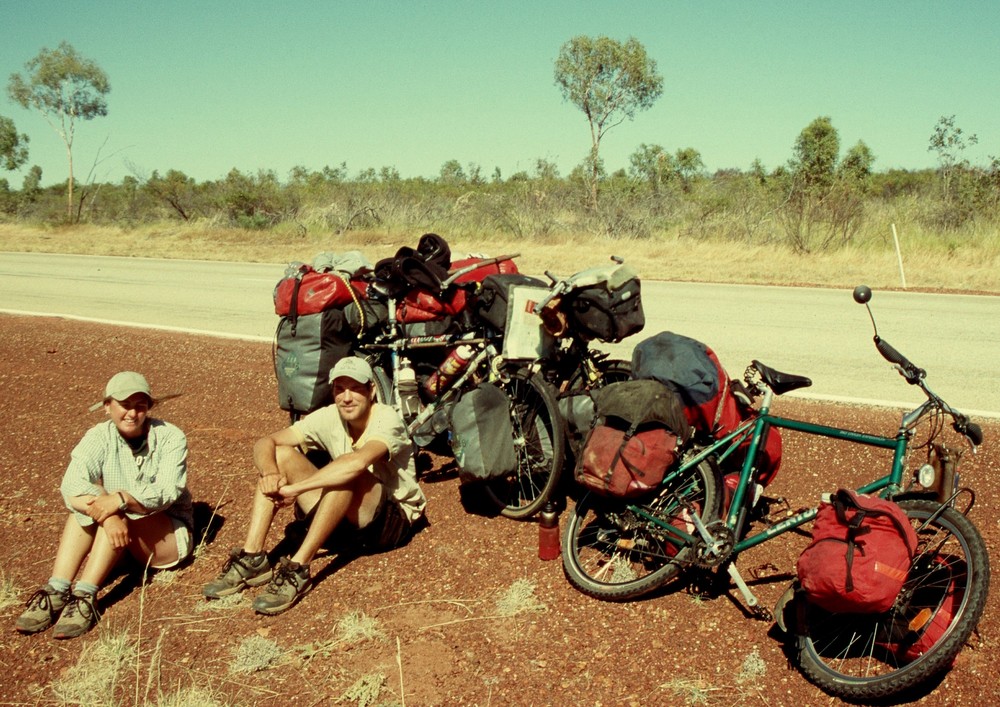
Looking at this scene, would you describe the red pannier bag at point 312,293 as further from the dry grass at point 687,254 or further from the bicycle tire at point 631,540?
the dry grass at point 687,254

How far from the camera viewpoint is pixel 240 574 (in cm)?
434

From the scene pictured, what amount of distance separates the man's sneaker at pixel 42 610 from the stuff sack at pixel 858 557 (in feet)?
11.0

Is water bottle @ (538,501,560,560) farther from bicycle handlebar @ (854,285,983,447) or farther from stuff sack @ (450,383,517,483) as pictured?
bicycle handlebar @ (854,285,983,447)

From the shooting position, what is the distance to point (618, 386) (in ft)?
13.6

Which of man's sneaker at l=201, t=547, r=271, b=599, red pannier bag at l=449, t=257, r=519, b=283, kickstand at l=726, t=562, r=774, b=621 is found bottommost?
man's sneaker at l=201, t=547, r=271, b=599

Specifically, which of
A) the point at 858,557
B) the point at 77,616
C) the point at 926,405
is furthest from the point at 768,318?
the point at 77,616

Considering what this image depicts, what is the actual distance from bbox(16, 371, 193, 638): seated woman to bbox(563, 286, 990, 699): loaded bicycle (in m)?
→ 2.09

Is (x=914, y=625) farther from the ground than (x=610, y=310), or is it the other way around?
(x=610, y=310)

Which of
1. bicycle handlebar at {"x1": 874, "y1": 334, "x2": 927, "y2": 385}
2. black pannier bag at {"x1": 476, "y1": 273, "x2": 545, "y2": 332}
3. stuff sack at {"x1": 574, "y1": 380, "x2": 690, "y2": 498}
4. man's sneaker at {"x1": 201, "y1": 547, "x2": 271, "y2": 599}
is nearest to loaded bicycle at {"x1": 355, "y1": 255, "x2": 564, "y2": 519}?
black pannier bag at {"x1": 476, "y1": 273, "x2": 545, "y2": 332}

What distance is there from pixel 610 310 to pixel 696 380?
777 millimetres

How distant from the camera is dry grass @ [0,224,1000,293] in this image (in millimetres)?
15344

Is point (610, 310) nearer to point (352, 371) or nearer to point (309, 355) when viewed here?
point (352, 371)

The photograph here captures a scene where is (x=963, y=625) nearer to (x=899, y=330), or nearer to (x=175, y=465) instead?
(x=175, y=465)

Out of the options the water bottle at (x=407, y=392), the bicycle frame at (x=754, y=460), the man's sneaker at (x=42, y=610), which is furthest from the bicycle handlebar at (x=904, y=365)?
the man's sneaker at (x=42, y=610)
